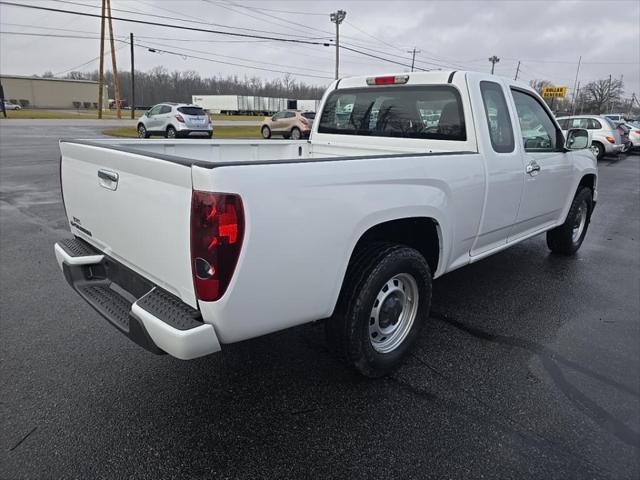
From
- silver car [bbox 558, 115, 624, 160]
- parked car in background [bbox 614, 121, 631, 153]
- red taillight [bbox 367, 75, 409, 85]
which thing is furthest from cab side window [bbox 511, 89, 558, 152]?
parked car in background [bbox 614, 121, 631, 153]

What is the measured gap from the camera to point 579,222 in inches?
225

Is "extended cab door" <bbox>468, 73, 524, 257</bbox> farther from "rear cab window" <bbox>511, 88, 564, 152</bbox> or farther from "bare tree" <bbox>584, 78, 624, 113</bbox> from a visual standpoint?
"bare tree" <bbox>584, 78, 624, 113</bbox>

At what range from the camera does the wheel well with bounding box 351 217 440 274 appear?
295 cm

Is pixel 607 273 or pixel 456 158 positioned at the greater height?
pixel 456 158

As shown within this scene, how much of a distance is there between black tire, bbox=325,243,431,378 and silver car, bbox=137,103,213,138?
2129 centimetres

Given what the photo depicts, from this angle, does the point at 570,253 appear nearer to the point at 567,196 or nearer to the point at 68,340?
the point at 567,196

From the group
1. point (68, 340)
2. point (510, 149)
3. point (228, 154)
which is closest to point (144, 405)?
point (68, 340)

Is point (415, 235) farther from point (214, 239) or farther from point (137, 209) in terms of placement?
point (137, 209)

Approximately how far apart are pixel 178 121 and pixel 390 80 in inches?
795

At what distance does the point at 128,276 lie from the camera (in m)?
2.58

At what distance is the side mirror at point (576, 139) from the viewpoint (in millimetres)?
4664

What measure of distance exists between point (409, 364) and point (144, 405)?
5.72 ft

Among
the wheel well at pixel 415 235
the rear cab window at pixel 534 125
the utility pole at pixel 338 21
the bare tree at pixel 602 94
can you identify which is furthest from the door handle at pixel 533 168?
the bare tree at pixel 602 94

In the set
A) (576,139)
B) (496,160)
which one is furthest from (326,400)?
(576,139)
